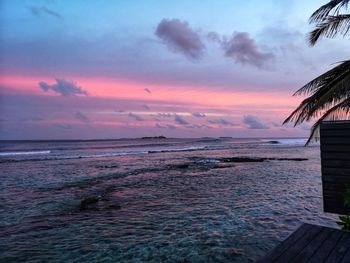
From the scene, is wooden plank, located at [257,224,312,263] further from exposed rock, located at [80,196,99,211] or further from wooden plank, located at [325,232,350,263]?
exposed rock, located at [80,196,99,211]

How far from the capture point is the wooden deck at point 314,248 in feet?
14.1

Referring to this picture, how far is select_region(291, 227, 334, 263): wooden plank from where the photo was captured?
431cm

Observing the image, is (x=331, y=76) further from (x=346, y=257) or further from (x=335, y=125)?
(x=346, y=257)

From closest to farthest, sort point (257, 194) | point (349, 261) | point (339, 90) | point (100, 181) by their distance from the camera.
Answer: point (349, 261) → point (339, 90) → point (257, 194) → point (100, 181)

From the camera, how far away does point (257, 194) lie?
14203 millimetres

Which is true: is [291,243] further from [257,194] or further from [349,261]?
[257,194]

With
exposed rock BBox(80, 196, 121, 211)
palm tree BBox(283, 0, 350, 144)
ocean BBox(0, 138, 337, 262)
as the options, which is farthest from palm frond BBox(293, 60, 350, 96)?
exposed rock BBox(80, 196, 121, 211)

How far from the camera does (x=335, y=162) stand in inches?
244

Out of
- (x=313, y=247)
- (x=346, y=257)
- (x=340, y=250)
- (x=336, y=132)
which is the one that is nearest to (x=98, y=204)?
(x=313, y=247)

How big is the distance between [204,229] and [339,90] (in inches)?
221

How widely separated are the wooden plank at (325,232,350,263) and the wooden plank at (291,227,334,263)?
239 mm

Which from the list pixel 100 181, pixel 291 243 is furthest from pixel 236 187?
pixel 291 243

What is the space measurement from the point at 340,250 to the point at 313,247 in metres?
0.38

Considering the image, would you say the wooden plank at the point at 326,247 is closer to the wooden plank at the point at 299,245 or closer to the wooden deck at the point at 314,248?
the wooden deck at the point at 314,248
